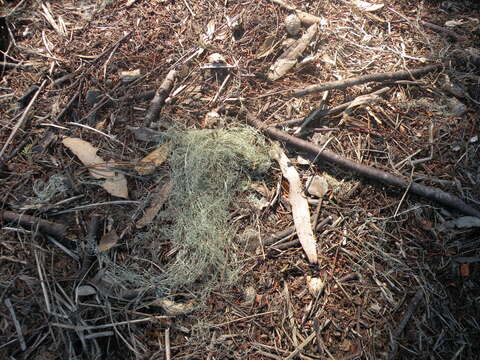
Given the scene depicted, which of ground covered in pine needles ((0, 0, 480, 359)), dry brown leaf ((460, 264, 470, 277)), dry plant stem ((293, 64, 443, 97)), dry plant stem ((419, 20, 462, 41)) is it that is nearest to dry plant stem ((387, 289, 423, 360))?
ground covered in pine needles ((0, 0, 480, 359))

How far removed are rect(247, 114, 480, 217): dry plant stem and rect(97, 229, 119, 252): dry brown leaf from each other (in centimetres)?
131

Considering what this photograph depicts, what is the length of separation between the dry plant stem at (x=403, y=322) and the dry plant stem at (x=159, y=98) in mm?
2229

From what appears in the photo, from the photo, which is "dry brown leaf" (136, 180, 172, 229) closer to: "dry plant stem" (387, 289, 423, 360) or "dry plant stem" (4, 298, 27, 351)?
"dry plant stem" (4, 298, 27, 351)

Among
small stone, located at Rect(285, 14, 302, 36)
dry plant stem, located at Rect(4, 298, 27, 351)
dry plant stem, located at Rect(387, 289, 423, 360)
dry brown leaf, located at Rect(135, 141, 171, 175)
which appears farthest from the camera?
small stone, located at Rect(285, 14, 302, 36)

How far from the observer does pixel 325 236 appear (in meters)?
2.15

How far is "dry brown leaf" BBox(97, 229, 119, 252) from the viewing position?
2.15 metres

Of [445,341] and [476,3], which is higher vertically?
[476,3]

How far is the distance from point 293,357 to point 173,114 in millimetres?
1954

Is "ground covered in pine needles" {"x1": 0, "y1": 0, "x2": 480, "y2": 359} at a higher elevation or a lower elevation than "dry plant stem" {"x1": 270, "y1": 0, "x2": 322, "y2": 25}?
lower

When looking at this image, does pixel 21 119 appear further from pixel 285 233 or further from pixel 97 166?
pixel 285 233

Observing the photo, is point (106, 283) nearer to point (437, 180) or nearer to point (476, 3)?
point (437, 180)

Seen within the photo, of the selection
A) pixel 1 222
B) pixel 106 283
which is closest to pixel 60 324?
pixel 106 283

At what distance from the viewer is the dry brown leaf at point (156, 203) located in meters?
2.24

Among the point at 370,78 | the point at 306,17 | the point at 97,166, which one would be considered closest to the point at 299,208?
the point at 370,78
